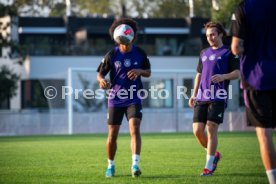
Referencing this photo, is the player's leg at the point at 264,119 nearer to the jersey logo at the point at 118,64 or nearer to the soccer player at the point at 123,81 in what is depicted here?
the soccer player at the point at 123,81

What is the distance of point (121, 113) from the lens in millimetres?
11781

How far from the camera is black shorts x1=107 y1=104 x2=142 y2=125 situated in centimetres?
1161

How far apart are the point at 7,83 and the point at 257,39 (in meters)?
37.8

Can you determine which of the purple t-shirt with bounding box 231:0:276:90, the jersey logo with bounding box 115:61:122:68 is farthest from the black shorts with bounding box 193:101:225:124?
the purple t-shirt with bounding box 231:0:276:90

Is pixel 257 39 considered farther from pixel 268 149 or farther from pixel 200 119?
pixel 200 119

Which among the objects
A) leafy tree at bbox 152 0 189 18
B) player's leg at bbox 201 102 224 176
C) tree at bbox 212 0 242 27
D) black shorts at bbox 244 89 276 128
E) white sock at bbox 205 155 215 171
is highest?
leafy tree at bbox 152 0 189 18

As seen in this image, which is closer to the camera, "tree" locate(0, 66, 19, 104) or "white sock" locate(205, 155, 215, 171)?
"white sock" locate(205, 155, 215, 171)

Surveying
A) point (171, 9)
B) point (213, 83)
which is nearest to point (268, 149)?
point (213, 83)

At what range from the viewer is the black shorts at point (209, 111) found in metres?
11.8

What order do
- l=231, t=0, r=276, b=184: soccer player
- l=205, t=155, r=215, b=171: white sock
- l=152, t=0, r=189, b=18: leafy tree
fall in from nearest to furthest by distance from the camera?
l=231, t=0, r=276, b=184: soccer player → l=205, t=155, r=215, b=171: white sock → l=152, t=0, r=189, b=18: leafy tree

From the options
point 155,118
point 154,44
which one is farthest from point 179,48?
point 155,118

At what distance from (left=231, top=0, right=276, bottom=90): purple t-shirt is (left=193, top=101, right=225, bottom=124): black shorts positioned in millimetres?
3745

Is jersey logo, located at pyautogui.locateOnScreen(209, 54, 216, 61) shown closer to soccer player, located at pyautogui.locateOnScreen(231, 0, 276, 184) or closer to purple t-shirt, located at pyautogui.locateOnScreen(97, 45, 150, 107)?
purple t-shirt, located at pyautogui.locateOnScreen(97, 45, 150, 107)

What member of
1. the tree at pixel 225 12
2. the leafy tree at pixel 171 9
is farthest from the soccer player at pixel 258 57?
the leafy tree at pixel 171 9
